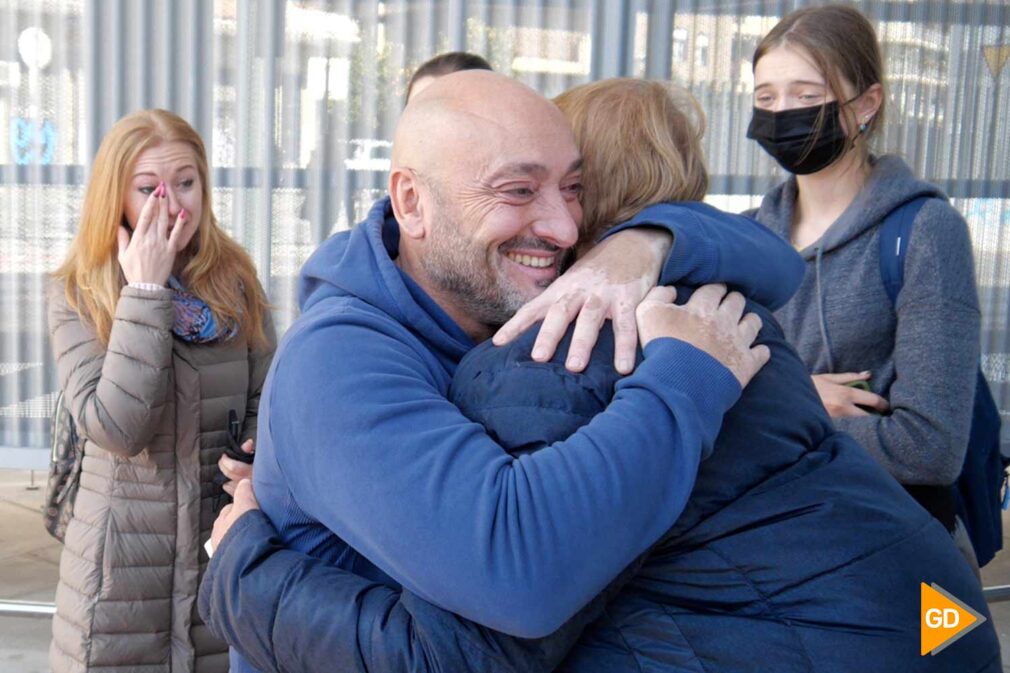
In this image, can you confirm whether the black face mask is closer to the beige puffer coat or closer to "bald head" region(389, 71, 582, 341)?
"bald head" region(389, 71, 582, 341)

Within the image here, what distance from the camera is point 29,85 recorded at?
189 inches

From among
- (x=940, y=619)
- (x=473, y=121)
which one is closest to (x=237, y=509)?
(x=473, y=121)

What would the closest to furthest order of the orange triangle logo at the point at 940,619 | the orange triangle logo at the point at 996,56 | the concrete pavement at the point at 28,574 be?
the orange triangle logo at the point at 940,619 < the concrete pavement at the point at 28,574 < the orange triangle logo at the point at 996,56

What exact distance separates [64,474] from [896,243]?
244cm

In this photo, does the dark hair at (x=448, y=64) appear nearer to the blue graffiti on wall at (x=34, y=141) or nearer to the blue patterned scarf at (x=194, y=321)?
the blue patterned scarf at (x=194, y=321)

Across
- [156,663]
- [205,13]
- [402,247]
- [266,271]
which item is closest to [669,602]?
[402,247]

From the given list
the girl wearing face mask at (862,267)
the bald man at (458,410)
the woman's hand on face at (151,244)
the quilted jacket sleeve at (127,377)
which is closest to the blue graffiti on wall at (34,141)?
the woman's hand on face at (151,244)

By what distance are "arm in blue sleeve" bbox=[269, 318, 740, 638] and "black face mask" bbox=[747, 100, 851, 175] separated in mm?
1469

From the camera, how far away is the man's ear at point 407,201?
1811mm

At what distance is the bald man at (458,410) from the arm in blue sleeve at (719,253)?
3 centimetres

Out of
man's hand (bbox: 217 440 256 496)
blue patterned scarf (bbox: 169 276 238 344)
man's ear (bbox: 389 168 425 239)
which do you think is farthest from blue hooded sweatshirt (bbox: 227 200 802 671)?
blue patterned scarf (bbox: 169 276 238 344)

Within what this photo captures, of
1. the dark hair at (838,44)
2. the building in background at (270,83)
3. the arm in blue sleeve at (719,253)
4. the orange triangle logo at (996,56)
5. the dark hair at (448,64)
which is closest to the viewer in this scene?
the arm in blue sleeve at (719,253)

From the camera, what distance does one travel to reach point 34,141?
4801 mm

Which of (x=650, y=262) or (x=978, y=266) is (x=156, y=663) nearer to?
(x=650, y=262)
